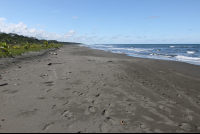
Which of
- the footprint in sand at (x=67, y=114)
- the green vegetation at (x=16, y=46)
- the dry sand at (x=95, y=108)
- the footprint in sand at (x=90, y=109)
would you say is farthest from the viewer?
the green vegetation at (x=16, y=46)

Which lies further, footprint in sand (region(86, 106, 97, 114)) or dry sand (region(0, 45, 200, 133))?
footprint in sand (region(86, 106, 97, 114))

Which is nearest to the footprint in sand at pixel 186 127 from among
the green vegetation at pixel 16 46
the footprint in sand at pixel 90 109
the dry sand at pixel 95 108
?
the dry sand at pixel 95 108

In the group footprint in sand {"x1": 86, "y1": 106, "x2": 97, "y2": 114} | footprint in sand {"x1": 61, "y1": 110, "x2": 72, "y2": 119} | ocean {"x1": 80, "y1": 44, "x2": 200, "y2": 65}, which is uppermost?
ocean {"x1": 80, "y1": 44, "x2": 200, "y2": 65}

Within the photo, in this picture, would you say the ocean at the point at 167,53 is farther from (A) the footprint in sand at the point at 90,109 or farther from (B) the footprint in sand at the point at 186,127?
(A) the footprint in sand at the point at 90,109

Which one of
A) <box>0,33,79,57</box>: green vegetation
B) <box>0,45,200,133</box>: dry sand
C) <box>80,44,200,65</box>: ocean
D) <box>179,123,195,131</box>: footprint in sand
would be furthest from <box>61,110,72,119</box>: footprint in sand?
<box>80,44,200,65</box>: ocean

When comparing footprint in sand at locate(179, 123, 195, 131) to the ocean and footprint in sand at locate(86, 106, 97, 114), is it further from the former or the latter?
the ocean

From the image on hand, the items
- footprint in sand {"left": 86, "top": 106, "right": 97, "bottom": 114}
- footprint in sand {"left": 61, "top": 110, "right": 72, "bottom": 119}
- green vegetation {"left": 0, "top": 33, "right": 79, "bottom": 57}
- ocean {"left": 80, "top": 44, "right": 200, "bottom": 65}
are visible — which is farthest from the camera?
ocean {"left": 80, "top": 44, "right": 200, "bottom": 65}

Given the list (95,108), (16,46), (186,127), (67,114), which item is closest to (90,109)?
(95,108)

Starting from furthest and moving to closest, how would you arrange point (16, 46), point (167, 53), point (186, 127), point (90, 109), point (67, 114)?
point (167, 53)
point (16, 46)
point (90, 109)
point (67, 114)
point (186, 127)

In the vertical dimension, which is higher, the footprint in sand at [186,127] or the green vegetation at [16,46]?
the green vegetation at [16,46]

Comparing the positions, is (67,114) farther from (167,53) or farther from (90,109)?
(167,53)

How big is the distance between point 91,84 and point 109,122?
2.96m

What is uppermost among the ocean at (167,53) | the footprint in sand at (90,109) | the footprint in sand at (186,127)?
the ocean at (167,53)

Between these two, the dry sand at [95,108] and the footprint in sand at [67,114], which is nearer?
the dry sand at [95,108]
